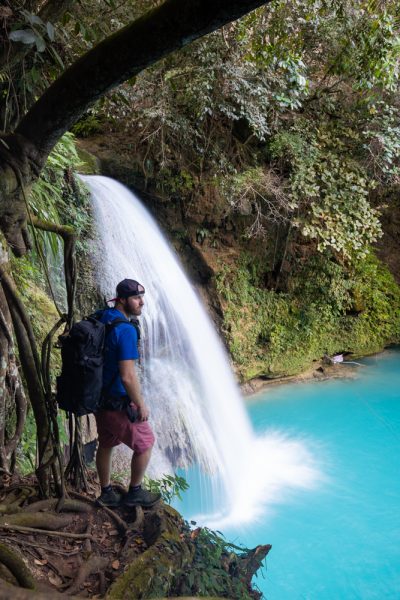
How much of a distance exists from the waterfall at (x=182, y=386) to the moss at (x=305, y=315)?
1369 millimetres

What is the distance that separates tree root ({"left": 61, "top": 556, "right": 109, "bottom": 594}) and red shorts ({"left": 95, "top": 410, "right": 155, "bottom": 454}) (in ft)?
2.19

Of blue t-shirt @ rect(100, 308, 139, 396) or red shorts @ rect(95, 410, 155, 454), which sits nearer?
blue t-shirt @ rect(100, 308, 139, 396)

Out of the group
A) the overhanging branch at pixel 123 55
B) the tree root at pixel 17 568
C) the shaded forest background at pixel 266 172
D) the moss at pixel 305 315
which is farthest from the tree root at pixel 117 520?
the moss at pixel 305 315

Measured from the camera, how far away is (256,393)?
927cm

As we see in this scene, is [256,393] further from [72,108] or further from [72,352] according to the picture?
[72,108]

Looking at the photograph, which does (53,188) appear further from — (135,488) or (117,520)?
(117,520)

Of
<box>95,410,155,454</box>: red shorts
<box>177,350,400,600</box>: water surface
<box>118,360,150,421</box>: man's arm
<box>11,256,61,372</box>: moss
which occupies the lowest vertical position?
<box>177,350,400,600</box>: water surface

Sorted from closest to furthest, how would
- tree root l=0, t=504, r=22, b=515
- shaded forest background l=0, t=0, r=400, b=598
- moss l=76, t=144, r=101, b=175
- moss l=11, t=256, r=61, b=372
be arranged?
tree root l=0, t=504, r=22, b=515 → moss l=11, t=256, r=61, b=372 → shaded forest background l=0, t=0, r=400, b=598 → moss l=76, t=144, r=101, b=175

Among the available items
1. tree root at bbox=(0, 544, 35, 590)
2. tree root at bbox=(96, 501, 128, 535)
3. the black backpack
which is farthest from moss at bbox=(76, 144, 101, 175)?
tree root at bbox=(0, 544, 35, 590)

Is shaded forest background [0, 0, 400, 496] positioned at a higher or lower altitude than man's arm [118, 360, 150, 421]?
higher

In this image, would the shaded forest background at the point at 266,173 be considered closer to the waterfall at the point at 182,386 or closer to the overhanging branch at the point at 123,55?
the waterfall at the point at 182,386

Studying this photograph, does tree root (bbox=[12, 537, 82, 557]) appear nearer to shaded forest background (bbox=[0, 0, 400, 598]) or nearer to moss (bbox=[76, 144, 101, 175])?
shaded forest background (bbox=[0, 0, 400, 598])

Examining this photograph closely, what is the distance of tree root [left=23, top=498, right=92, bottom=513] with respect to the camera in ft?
A: 8.82

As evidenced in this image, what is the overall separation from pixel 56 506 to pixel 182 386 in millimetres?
4274
